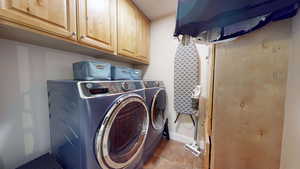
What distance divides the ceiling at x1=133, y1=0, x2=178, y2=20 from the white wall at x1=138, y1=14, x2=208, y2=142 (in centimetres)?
13

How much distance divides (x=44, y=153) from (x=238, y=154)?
5.28 ft

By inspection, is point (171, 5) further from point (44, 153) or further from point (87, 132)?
point (44, 153)

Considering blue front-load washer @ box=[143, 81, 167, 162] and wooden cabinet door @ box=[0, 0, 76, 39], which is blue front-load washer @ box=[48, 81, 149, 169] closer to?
blue front-load washer @ box=[143, 81, 167, 162]

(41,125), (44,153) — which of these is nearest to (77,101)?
(41,125)

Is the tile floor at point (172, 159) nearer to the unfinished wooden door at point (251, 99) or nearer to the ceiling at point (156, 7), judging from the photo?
the unfinished wooden door at point (251, 99)

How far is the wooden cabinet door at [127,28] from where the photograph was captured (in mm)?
1349

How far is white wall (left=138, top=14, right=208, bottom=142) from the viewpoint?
1.90 m

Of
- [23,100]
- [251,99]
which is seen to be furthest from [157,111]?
[23,100]

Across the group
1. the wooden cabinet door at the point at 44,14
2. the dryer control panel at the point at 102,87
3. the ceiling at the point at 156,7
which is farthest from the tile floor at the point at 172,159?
the ceiling at the point at 156,7

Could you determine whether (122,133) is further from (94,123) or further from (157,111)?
(157,111)

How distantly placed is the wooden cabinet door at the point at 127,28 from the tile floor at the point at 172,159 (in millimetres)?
1461

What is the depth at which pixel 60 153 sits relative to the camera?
93 centimetres

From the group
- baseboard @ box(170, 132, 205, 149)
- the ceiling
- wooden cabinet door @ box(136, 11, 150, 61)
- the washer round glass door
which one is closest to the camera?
the washer round glass door

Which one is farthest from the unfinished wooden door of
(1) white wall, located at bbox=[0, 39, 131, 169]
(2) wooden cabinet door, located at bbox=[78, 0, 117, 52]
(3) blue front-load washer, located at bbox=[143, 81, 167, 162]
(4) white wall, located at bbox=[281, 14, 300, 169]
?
(1) white wall, located at bbox=[0, 39, 131, 169]
